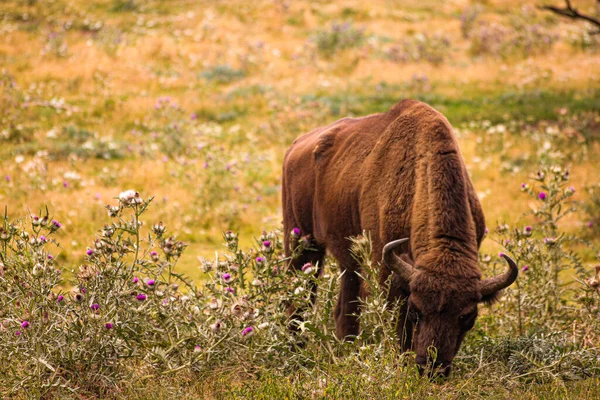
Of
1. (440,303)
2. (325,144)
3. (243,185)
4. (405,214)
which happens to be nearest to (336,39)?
(243,185)

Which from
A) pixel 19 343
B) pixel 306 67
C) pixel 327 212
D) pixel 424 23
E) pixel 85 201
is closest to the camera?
pixel 19 343

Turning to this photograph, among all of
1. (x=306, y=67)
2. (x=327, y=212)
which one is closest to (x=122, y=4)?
(x=306, y=67)

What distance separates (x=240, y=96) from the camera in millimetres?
18234

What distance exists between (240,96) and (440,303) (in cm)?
1427

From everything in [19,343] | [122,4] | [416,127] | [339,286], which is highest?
[416,127]

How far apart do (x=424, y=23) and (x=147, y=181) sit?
59.8ft

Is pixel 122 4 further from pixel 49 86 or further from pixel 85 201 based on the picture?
pixel 85 201

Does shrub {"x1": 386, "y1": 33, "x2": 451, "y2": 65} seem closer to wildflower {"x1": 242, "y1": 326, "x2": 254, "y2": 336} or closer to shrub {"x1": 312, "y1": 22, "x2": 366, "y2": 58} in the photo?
shrub {"x1": 312, "y1": 22, "x2": 366, "y2": 58}

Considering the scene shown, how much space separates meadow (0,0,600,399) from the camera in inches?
189

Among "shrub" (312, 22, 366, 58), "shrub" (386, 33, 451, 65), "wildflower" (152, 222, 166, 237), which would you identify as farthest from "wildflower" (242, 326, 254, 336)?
"shrub" (312, 22, 366, 58)

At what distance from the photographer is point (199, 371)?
501cm

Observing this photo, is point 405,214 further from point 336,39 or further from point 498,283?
point 336,39

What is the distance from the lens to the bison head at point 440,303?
458 centimetres

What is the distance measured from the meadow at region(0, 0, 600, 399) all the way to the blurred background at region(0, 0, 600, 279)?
76 mm
